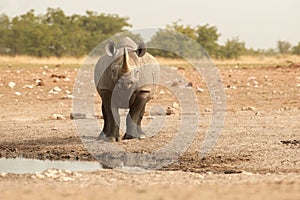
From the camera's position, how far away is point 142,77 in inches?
500

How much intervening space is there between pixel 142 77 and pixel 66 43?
43.4 metres

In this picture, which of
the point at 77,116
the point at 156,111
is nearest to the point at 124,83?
the point at 77,116

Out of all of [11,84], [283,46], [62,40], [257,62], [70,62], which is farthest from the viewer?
[283,46]

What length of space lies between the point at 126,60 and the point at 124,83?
1.41 ft

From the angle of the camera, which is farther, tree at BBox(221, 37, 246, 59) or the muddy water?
tree at BBox(221, 37, 246, 59)

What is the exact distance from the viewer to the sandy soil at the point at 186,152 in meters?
7.38

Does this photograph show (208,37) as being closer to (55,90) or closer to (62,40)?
(62,40)

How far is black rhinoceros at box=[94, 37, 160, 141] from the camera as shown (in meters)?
12.3

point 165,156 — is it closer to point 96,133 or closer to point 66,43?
point 96,133

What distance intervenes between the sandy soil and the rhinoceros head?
1.02 metres

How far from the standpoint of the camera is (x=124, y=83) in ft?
40.1

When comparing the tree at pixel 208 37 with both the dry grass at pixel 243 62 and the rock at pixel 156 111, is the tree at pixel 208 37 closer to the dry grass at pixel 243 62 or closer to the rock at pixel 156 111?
the dry grass at pixel 243 62

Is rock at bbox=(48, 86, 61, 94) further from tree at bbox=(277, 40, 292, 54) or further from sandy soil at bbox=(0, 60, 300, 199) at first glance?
tree at bbox=(277, 40, 292, 54)

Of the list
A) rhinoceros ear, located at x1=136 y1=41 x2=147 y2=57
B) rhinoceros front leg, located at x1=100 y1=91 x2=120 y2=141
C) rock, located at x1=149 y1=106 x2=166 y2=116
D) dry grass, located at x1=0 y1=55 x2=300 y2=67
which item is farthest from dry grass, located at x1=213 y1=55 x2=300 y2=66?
rhinoceros front leg, located at x1=100 y1=91 x2=120 y2=141
